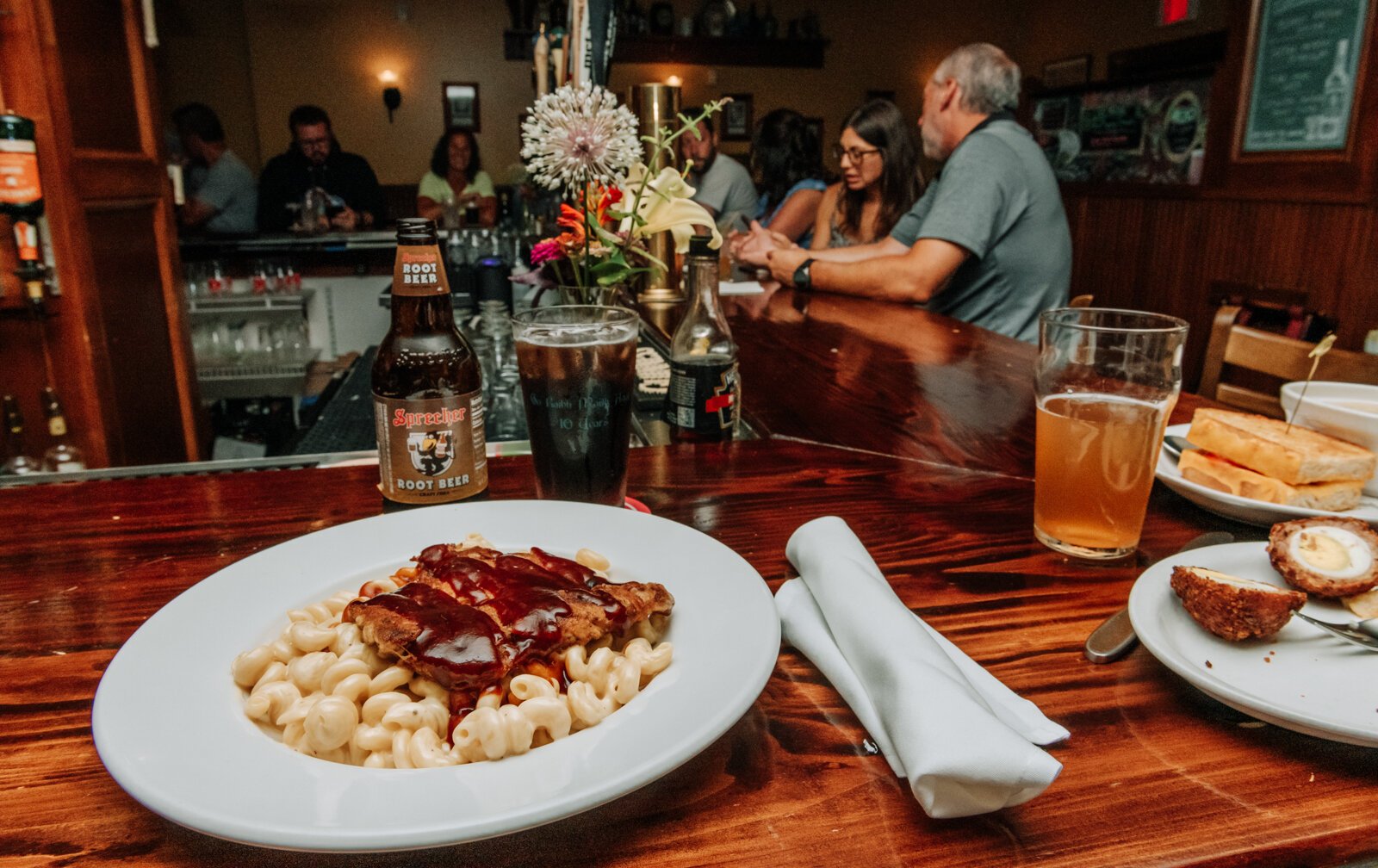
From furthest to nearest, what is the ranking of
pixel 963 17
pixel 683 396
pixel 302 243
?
1. pixel 963 17
2. pixel 302 243
3. pixel 683 396

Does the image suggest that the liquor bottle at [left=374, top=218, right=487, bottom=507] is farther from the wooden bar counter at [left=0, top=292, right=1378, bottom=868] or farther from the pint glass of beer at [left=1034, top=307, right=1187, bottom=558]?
the pint glass of beer at [left=1034, top=307, right=1187, bottom=558]

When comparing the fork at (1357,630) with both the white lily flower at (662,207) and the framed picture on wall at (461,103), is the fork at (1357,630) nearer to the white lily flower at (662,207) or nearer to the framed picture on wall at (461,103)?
the white lily flower at (662,207)

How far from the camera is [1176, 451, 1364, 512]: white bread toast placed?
905mm

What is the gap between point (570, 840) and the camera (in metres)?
0.50

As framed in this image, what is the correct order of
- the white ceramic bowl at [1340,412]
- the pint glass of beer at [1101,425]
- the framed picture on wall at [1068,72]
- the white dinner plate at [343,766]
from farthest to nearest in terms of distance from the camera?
1. the framed picture on wall at [1068,72]
2. the white ceramic bowl at [1340,412]
3. the pint glass of beer at [1101,425]
4. the white dinner plate at [343,766]

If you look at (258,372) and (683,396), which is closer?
(683,396)

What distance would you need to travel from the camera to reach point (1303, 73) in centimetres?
386

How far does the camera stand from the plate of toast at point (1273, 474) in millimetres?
899

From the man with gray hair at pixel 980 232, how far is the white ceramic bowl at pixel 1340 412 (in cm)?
185

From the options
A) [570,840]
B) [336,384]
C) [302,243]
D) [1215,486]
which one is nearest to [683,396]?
[1215,486]

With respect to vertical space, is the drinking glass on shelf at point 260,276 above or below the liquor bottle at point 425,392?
below

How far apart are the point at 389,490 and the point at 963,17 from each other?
9.17m

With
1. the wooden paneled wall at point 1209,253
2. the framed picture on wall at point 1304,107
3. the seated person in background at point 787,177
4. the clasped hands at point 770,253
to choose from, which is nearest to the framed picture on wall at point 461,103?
the seated person in background at point 787,177

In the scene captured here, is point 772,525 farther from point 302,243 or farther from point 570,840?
point 302,243
